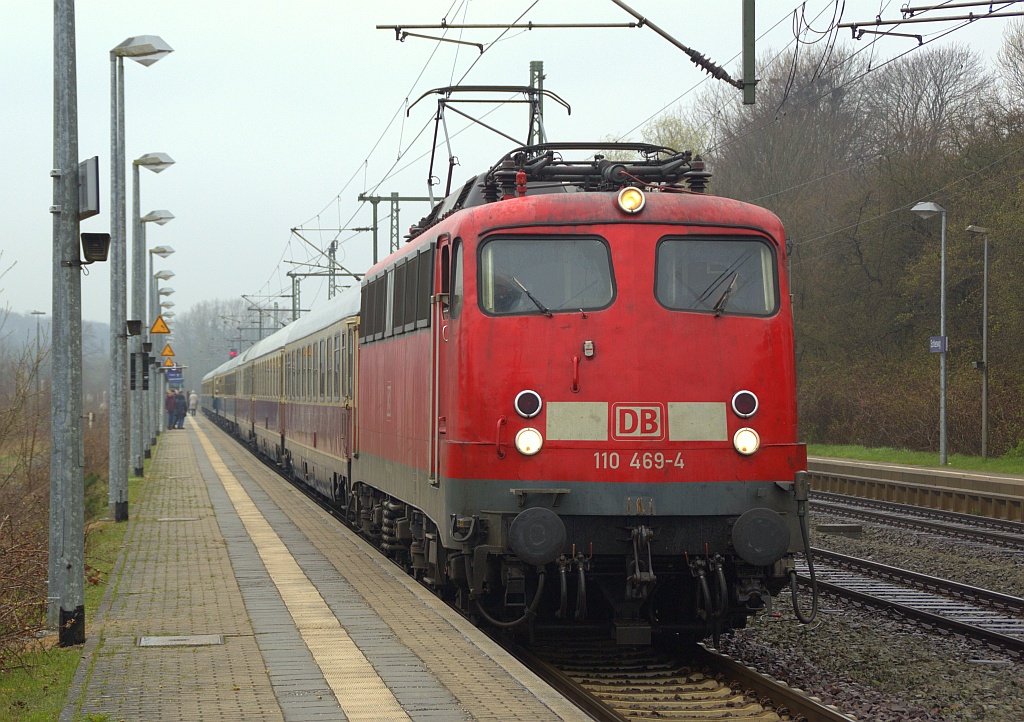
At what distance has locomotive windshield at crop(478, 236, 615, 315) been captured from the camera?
29.2 ft

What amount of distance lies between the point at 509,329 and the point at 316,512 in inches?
420

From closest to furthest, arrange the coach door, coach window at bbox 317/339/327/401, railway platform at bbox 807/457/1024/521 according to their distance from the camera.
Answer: the coach door < coach window at bbox 317/339/327/401 < railway platform at bbox 807/457/1024/521

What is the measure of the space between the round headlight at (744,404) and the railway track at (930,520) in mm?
9897

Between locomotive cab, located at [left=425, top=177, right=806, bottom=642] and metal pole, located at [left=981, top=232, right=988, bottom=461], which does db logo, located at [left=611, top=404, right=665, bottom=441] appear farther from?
metal pole, located at [left=981, top=232, right=988, bottom=461]

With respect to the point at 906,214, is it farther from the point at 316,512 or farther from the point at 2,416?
the point at 2,416

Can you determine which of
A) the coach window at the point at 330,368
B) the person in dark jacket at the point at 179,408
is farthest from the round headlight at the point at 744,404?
the person in dark jacket at the point at 179,408

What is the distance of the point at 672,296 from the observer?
8.97m

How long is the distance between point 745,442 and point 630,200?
6.11ft

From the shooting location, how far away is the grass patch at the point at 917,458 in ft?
94.1

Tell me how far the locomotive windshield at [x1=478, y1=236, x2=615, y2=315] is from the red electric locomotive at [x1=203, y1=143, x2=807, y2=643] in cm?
1

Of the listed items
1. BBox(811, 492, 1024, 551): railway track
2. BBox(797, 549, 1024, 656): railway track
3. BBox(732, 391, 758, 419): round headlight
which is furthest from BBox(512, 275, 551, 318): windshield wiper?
BBox(811, 492, 1024, 551): railway track

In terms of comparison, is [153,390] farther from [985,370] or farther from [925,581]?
[925,581]

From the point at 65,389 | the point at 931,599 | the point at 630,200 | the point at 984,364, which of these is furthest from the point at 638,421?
the point at 984,364

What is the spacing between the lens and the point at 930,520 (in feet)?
69.8
